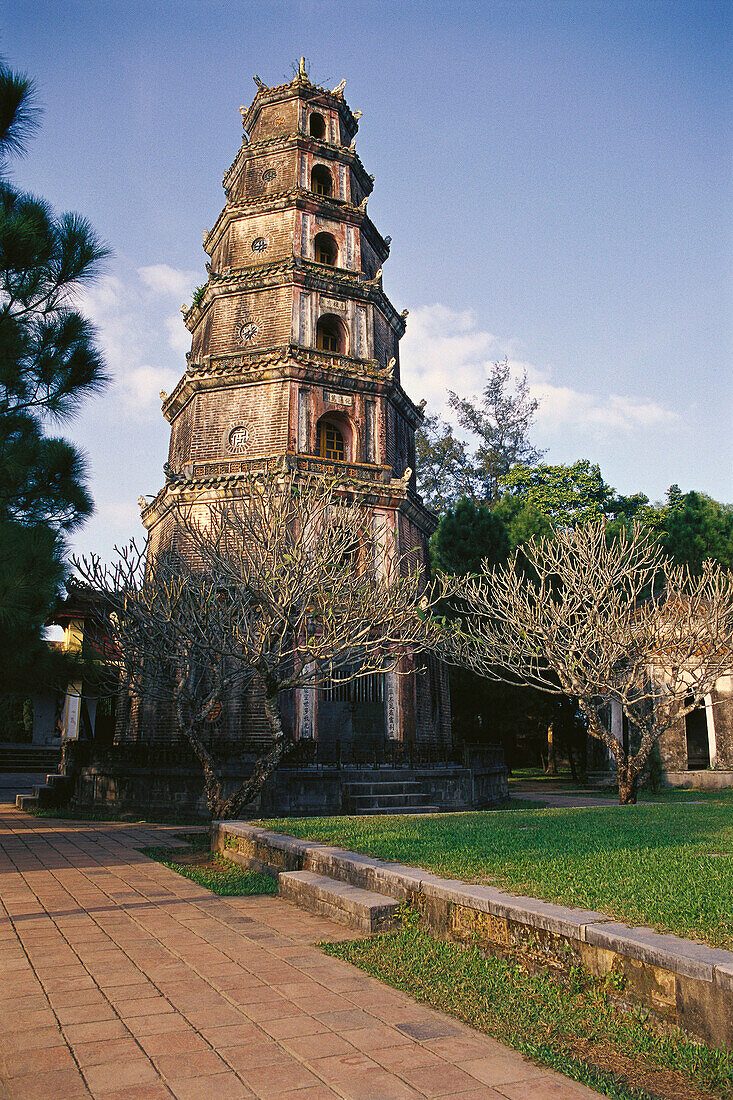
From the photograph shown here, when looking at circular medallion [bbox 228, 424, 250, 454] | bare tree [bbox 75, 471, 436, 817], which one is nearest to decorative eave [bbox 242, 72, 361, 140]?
circular medallion [bbox 228, 424, 250, 454]

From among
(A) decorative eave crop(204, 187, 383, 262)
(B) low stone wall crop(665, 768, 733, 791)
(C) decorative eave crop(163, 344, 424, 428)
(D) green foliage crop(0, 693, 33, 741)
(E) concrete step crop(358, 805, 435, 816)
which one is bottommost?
(B) low stone wall crop(665, 768, 733, 791)

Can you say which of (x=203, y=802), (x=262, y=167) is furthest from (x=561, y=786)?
(x=262, y=167)

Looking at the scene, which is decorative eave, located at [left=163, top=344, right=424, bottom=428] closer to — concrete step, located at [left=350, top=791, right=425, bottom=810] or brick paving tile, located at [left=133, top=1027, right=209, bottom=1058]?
concrete step, located at [left=350, top=791, right=425, bottom=810]

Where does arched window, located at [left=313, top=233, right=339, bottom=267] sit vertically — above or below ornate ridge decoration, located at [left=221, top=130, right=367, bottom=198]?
below

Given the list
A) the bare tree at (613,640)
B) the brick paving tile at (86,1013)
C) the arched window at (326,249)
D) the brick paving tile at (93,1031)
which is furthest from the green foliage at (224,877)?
the arched window at (326,249)

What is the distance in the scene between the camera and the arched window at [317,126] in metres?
25.0

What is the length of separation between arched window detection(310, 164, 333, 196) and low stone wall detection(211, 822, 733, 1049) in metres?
22.6

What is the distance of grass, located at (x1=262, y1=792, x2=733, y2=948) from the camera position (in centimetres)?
501

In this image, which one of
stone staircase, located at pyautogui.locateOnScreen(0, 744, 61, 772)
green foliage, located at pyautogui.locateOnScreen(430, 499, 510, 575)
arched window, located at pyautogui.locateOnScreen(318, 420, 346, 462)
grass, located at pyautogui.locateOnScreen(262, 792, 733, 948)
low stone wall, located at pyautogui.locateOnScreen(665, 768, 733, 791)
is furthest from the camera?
stone staircase, located at pyautogui.locateOnScreen(0, 744, 61, 772)

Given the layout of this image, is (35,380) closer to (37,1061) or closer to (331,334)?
(37,1061)

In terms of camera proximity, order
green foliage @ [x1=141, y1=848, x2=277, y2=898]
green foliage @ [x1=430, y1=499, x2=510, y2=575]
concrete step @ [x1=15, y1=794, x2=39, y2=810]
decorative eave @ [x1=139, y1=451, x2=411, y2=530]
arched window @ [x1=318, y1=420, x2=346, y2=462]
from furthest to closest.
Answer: green foliage @ [x1=430, y1=499, x2=510, y2=575] → arched window @ [x1=318, y1=420, x2=346, y2=462] → decorative eave @ [x1=139, y1=451, x2=411, y2=530] → concrete step @ [x1=15, y1=794, x2=39, y2=810] → green foliage @ [x1=141, y1=848, x2=277, y2=898]

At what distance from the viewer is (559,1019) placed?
4.15 metres

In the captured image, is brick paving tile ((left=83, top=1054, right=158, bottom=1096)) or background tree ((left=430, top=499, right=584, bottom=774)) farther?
background tree ((left=430, top=499, right=584, bottom=774))

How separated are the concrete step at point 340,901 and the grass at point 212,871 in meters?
0.48
